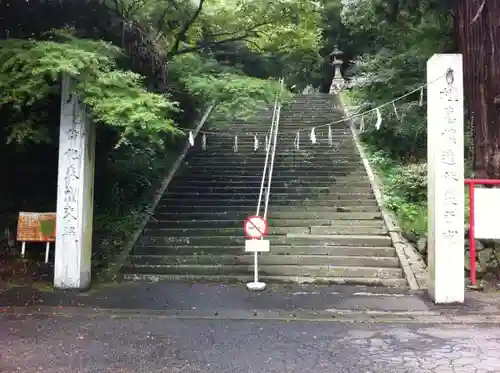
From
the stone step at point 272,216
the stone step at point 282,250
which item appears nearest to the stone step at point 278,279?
the stone step at point 282,250

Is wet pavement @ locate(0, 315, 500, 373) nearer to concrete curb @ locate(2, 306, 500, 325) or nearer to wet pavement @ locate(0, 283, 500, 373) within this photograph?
wet pavement @ locate(0, 283, 500, 373)

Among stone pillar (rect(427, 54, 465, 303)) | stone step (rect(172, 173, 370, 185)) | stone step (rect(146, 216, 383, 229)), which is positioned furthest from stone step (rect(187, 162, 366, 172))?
stone pillar (rect(427, 54, 465, 303))

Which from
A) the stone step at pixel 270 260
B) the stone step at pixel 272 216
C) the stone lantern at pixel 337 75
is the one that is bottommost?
the stone step at pixel 270 260

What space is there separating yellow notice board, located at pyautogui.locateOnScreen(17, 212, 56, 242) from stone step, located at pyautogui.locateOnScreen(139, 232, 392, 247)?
1.93 metres

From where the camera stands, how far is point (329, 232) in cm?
1084

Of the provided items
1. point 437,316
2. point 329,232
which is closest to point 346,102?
point 329,232

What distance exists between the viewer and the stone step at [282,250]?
991cm

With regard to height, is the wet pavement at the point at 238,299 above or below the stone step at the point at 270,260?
below

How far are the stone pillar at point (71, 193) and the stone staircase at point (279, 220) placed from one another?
128 cm

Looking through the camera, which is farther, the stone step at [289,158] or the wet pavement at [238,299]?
the stone step at [289,158]

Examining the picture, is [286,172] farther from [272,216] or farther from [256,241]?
[256,241]

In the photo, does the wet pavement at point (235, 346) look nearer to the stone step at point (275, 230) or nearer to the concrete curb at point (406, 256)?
the concrete curb at point (406, 256)

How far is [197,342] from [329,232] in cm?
553

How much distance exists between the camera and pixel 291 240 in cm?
1055
